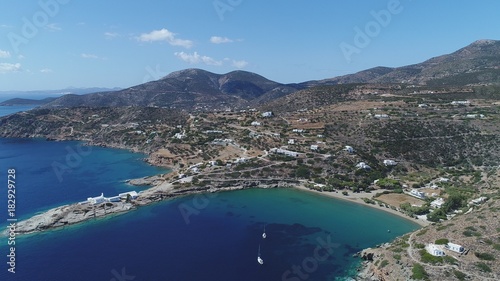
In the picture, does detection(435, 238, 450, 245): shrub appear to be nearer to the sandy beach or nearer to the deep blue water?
the deep blue water

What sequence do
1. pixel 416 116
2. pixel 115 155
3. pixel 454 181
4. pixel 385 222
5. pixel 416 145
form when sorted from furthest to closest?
pixel 115 155 < pixel 416 116 < pixel 416 145 < pixel 454 181 < pixel 385 222

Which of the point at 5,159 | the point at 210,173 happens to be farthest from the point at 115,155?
the point at 210,173

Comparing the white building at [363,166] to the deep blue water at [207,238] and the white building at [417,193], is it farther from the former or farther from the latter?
the deep blue water at [207,238]

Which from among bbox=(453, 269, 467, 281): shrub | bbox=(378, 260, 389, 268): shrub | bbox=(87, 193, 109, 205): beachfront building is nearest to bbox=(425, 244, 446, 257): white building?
bbox=(453, 269, 467, 281): shrub

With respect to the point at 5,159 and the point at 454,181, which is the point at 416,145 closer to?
the point at 454,181

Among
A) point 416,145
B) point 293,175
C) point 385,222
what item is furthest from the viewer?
point 416,145

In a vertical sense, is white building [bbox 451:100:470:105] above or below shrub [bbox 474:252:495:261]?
above

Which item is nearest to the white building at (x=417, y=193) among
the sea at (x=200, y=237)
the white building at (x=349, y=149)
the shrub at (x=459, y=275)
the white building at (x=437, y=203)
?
the white building at (x=437, y=203)
